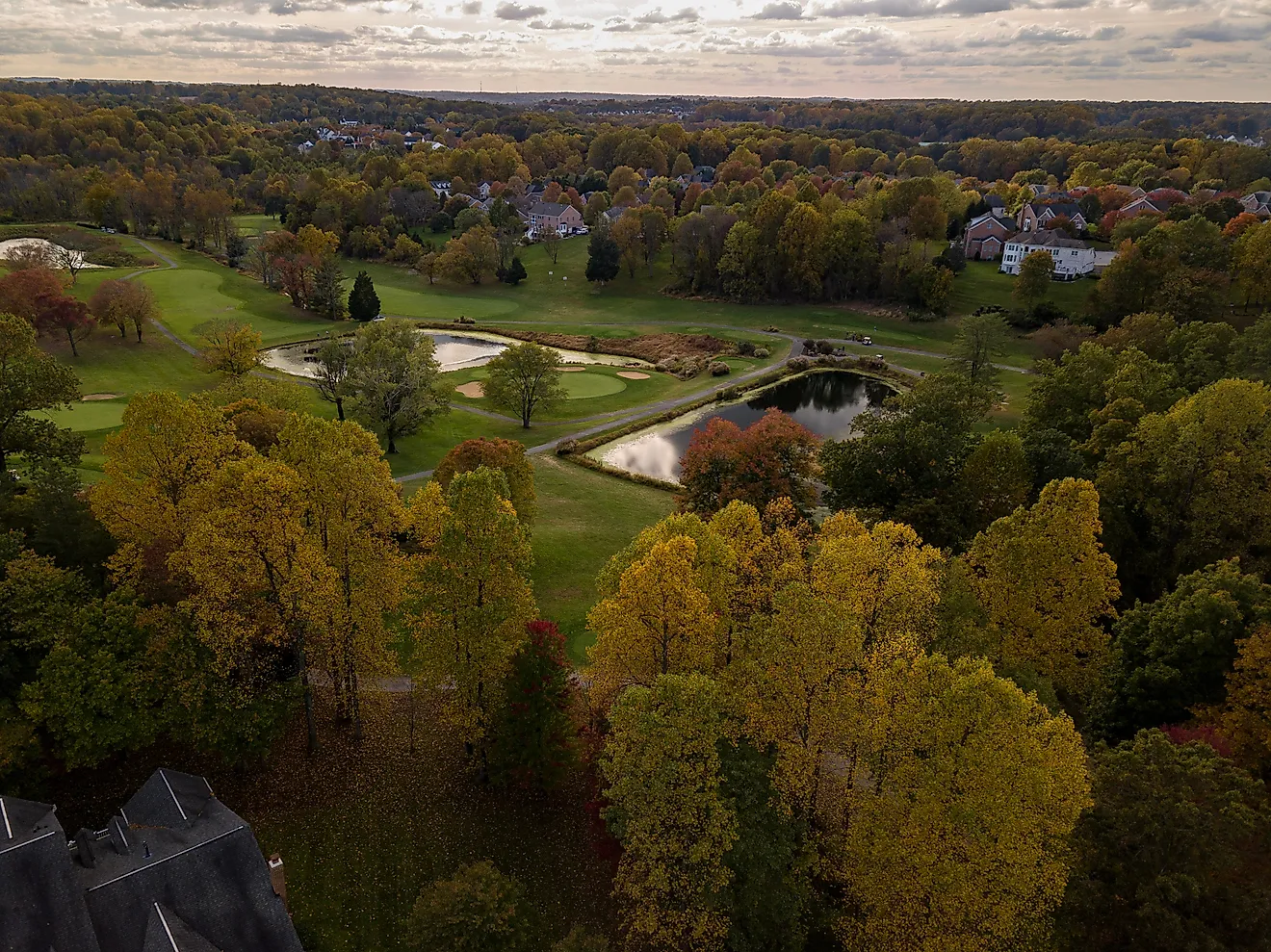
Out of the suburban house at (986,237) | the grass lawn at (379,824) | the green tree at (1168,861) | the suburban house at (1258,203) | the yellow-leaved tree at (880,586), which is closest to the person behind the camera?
the green tree at (1168,861)

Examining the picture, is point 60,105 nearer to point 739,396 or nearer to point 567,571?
point 739,396

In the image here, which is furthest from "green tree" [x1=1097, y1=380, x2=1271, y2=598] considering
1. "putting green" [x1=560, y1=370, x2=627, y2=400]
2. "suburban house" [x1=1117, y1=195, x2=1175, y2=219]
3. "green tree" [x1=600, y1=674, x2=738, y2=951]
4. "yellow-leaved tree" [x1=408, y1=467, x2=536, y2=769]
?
"suburban house" [x1=1117, y1=195, x2=1175, y2=219]

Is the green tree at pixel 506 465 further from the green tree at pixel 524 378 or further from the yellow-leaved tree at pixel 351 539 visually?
the green tree at pixel 524 378

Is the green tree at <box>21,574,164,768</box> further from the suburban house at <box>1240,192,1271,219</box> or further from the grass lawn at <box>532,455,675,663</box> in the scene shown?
the suburban house at <box>1240,192,1271,219</box>

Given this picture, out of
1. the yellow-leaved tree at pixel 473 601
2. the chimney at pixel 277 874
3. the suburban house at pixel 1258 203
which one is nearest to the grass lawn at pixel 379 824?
the chimney at pixel 277 874

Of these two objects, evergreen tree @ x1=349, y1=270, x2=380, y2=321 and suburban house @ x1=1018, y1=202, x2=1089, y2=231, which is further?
suburban house @ x1=1018, y1=202, x2=1089, y2=231
